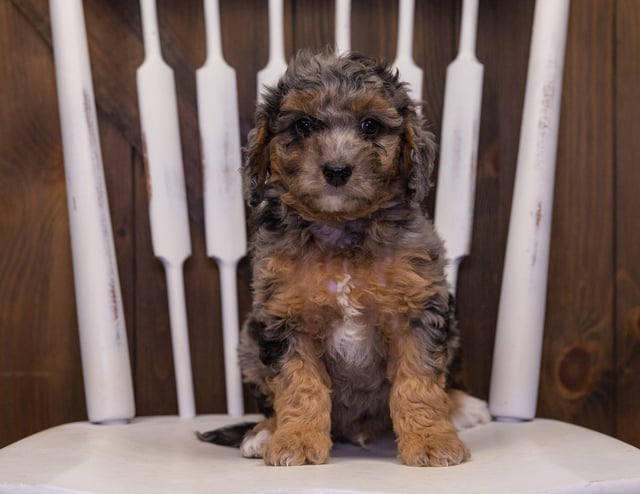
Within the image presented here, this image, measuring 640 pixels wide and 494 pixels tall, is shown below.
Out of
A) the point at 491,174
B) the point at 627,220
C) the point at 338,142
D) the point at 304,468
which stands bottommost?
the point at 304,468

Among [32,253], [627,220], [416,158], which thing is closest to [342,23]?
[416,158]

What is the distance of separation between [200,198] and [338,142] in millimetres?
705

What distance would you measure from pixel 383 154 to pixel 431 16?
29.5 inches

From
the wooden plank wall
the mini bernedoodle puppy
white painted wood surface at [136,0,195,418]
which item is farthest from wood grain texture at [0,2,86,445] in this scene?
the mini bernedoodle puppy

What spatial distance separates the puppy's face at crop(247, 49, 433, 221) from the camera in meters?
1.50

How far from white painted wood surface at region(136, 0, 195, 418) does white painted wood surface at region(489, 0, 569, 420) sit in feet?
2.35

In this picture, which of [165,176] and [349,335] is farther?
[165,176]

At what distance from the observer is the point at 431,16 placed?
215cm

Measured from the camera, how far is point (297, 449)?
1420 millimetres

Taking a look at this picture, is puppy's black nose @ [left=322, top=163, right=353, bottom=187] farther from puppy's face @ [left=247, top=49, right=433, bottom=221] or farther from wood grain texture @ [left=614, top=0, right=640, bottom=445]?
wood grain texture @ [left=614, top=0, right=640, bottom=445]

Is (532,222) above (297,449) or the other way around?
above

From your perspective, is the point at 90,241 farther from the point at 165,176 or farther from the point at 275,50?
the point at 275,50

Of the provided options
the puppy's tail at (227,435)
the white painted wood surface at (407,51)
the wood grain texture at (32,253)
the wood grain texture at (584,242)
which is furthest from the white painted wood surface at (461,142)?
the wood grain texture at (32,253)

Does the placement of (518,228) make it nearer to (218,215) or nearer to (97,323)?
(218,215)
